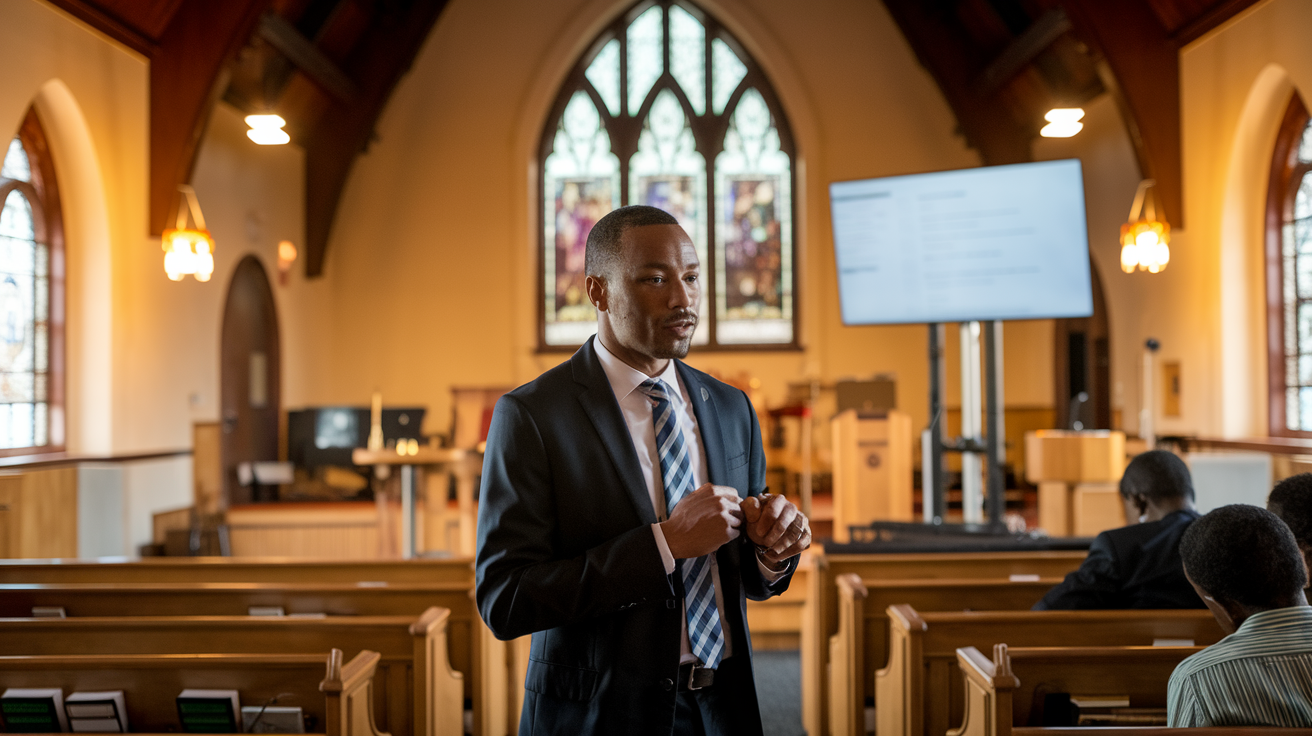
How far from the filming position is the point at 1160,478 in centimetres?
265

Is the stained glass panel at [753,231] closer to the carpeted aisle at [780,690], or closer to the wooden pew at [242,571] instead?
the carpeted aisle at [780,690]

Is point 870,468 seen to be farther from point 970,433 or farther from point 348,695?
point 348,695

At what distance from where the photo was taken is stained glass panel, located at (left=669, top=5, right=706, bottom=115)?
9.48m

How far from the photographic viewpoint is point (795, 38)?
9.32 metres

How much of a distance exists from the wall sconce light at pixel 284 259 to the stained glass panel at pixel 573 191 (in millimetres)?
2272

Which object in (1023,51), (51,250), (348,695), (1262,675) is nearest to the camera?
(1262,675)

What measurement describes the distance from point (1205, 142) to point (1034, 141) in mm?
2741

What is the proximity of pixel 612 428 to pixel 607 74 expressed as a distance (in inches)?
340

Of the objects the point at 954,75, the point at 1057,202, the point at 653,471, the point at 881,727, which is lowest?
the point at 881,727

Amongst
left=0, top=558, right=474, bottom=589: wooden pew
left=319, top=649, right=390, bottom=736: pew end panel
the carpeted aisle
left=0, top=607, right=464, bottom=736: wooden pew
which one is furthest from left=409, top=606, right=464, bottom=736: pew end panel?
the carpeted aisle

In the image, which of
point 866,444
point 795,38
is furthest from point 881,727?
point 795,38

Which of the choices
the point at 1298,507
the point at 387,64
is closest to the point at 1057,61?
the point at 387,64

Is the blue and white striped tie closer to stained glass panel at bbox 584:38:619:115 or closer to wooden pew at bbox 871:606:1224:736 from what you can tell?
wooden pew at bbox 871:606:1224:736

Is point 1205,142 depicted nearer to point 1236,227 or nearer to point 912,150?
point 1236,227
